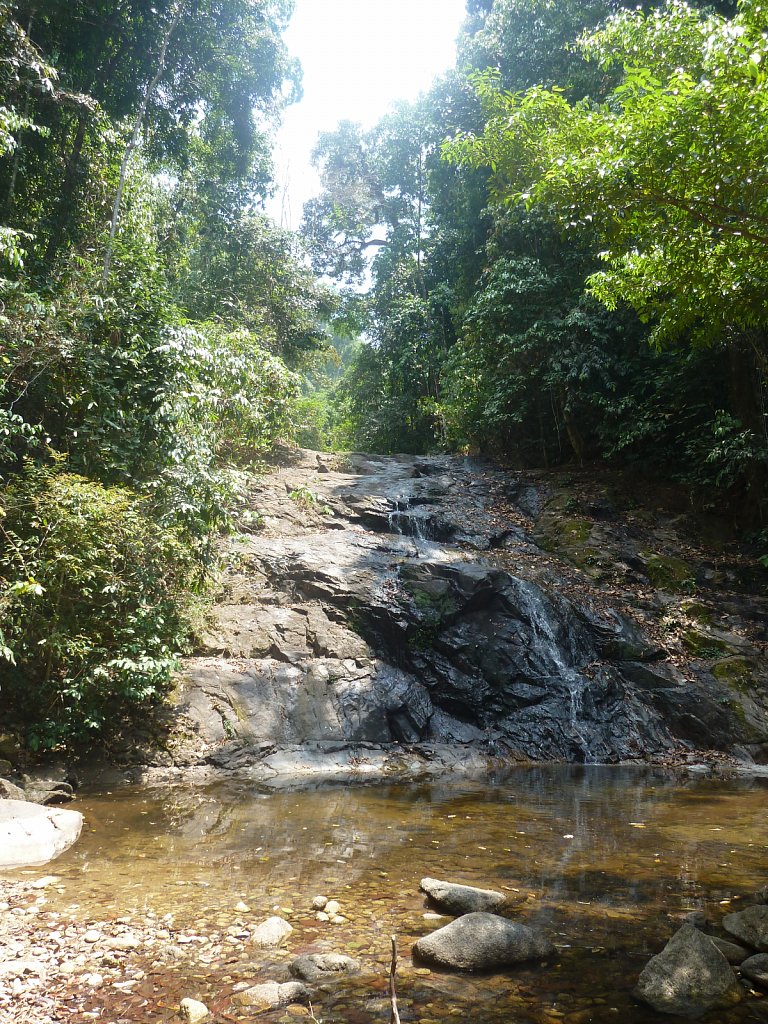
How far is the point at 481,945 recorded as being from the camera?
3256mm

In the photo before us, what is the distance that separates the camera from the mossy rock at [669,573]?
41.6ft

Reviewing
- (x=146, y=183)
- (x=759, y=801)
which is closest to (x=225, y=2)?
(x=146, y=183)

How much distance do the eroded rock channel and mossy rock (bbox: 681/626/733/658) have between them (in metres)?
0.03

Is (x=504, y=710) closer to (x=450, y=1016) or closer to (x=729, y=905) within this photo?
(x=729, y=905)

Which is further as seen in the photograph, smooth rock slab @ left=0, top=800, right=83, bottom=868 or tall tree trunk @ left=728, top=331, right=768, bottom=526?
tall tree trunk @ left=728, top=331, right=768, bottom=526

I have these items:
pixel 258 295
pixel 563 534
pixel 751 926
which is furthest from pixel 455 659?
pixel 258 295

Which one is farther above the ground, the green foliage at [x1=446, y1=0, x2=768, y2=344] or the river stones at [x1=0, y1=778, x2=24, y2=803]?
the green foliage at [x1=446, y1=0, x2=768, y2=344]

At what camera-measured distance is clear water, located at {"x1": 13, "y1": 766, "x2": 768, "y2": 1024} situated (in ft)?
9.77

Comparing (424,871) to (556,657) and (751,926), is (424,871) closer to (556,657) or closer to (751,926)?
(751,926)

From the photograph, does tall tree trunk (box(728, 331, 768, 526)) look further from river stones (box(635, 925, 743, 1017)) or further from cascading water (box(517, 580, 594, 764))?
river stones (box(635, 925, 743, 1017))

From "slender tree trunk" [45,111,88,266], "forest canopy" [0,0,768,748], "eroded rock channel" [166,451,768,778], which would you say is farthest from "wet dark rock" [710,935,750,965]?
"slender tree trunk" [45,111,88,266]

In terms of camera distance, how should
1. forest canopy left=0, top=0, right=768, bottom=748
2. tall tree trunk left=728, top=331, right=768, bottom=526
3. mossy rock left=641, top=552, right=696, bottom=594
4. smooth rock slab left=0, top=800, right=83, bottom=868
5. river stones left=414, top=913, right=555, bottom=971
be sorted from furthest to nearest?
tall tree trunk left=728, top=331, right=768, bottom=526
mossy rock left=641, top=552, right=696, bottom=594
forest canopy left=0, top=0, right=768, bottom=748
smooth rock slab left=0, top=800, right=83, bottom=868
river stones left=414, top=913, right=555, bottom=971

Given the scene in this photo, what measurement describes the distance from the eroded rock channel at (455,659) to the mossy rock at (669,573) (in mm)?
38

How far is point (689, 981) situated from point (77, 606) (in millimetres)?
6854
